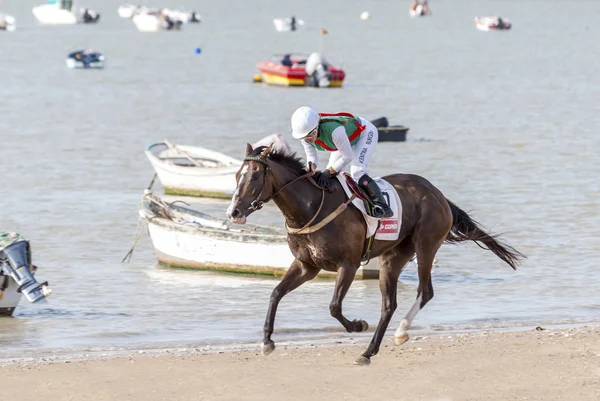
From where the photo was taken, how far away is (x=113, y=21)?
630 feet

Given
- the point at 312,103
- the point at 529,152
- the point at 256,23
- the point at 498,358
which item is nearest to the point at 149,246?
the point at 498,358

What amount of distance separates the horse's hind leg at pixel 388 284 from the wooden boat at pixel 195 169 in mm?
16287

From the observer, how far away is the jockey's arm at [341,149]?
13.8 meters

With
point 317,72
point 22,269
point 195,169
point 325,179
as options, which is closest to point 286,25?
point 317,72

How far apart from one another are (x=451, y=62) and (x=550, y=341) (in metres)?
90.5

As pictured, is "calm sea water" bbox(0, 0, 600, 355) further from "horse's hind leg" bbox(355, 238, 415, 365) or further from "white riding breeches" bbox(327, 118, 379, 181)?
"white riding breeches" bbox(327, 118, 379, 181)

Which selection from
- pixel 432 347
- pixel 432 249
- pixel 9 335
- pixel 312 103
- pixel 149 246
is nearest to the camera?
pixel 432 249

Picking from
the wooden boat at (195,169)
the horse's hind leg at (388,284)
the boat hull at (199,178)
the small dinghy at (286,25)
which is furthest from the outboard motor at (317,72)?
the small dinghy at (286,25)

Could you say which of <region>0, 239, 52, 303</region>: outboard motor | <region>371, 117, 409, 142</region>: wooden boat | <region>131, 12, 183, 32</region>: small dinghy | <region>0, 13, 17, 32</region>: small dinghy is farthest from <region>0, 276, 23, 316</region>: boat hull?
<region>0, 13, 17, 32</region>: small dinghy

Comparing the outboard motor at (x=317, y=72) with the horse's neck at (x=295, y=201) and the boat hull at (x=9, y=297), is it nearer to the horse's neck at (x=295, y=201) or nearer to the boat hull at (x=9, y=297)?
the boat hull at (x=9, y=297)

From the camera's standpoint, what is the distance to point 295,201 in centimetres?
1345

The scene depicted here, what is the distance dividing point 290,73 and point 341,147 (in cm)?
5693

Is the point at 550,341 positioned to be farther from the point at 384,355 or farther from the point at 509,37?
the point at 509,37

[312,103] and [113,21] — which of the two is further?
[113,21]
